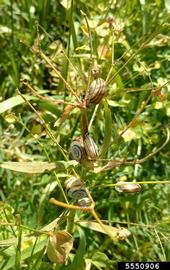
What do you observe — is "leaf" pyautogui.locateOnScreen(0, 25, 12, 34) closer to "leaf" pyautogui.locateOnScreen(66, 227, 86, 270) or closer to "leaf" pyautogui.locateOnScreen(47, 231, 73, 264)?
"leaf" pyautogui.locateOnScreen(66, 227, 86, 270)

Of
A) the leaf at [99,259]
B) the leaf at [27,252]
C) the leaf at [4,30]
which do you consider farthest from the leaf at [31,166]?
the leaf at [4,30]

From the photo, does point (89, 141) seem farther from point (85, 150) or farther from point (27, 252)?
point (27, 252)

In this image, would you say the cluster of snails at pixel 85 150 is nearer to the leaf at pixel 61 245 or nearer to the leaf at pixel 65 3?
the leaf at pixel 61 245

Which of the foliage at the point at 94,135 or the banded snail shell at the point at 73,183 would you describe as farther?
the foliage at the point at 94,135

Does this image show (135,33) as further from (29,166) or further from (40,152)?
(29,166)

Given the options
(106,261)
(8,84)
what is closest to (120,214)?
(106,261)

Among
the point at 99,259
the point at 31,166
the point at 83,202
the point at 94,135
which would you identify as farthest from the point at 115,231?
the point at 94,135

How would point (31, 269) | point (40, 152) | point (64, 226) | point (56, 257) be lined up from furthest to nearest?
point (40, 152) → point (64, 226) → point (31, 269) → point (56, 257)
